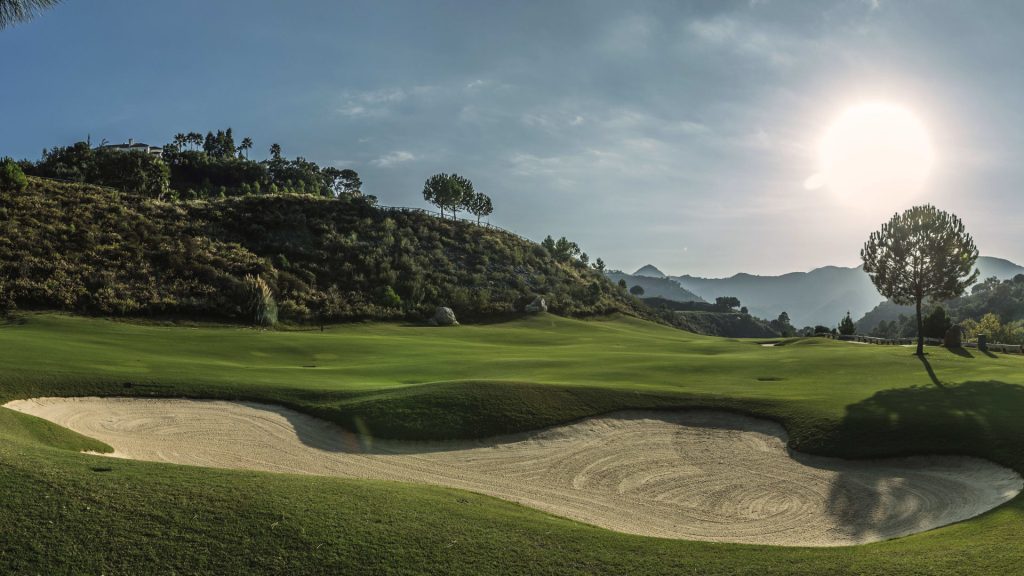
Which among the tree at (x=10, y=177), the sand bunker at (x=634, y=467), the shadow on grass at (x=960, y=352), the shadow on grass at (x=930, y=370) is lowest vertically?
the sand bunker at (x=634, y=467)

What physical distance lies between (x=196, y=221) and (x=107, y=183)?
46.7 meters

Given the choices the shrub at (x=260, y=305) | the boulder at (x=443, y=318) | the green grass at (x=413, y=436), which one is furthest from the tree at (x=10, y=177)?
the boulder at (x=443, y=318)

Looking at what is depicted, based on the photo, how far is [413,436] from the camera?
19781mm

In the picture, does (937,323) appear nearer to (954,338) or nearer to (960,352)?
(954,338)

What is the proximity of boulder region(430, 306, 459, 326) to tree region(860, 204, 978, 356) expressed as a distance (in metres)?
42.2

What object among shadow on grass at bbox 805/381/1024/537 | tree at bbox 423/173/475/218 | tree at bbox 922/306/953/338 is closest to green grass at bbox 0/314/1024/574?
shadow on grass at bbox 805/381/1024/537

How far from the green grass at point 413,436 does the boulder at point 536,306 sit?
37.7 metres

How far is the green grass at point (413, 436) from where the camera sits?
8.97 m

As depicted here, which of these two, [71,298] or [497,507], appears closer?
[497,507]

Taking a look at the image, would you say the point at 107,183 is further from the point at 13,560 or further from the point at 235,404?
the point at 13,560

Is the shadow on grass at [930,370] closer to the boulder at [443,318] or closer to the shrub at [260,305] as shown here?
the boulder at [443,318]

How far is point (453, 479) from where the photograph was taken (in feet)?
55.0

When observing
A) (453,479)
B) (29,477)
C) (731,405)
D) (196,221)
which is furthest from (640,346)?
(196,221)

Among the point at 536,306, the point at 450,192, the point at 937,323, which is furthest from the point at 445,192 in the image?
the point at 937,323
